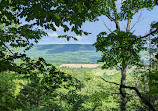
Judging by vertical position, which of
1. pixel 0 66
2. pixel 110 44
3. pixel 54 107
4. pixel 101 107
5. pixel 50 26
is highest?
pixel 50 26

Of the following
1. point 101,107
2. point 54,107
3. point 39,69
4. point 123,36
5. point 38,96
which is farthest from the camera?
point 38,96

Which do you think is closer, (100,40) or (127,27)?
(100,40)

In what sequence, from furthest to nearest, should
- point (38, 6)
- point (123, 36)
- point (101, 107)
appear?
point (101, 107)
point (123, 36)
point (38, 6)

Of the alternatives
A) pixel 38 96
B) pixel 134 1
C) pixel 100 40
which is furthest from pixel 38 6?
→ pixel 38 96

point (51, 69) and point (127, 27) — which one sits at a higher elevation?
point (127, 27)

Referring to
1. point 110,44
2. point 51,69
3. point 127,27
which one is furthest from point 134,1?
point 51,69

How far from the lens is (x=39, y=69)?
5105 millimetres

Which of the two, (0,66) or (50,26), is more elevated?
(50,26)

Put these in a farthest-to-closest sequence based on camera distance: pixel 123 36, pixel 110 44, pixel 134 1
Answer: pixel 134 1
pixel 110 44
pixel 123 36

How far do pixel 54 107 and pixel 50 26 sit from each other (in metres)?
7.33

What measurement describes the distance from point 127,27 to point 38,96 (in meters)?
44.9

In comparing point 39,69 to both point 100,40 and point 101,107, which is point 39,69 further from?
point 101,107

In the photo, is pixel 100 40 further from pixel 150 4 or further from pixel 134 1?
pixel 150 4

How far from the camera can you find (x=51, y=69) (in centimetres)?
518
